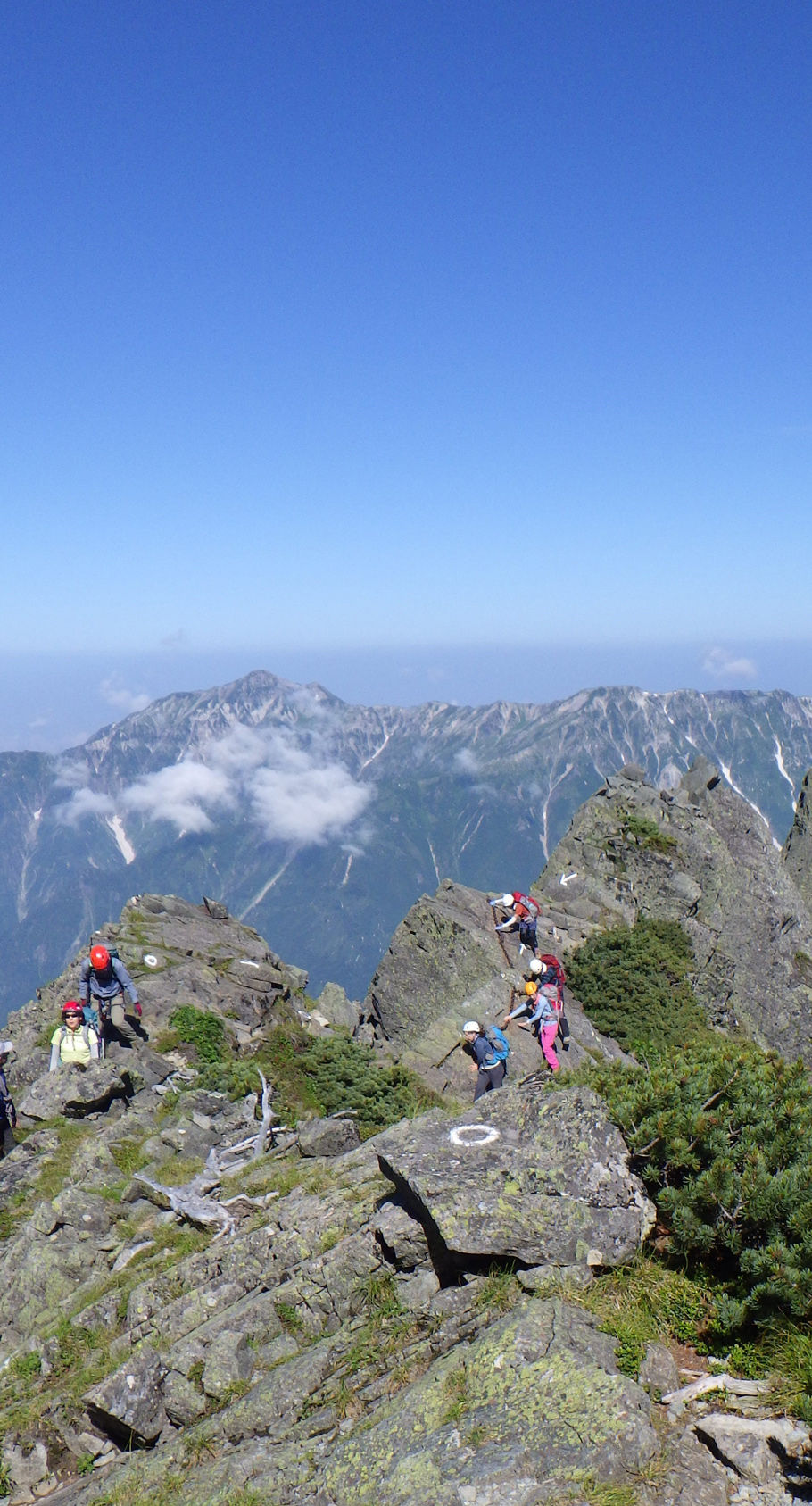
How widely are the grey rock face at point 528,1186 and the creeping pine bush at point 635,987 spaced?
1951 cm

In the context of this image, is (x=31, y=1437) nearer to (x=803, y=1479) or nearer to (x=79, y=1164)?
(x=79, y=1164)

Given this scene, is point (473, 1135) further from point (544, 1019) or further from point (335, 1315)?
point (544, 1019)

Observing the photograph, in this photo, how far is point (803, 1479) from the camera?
7180 mm

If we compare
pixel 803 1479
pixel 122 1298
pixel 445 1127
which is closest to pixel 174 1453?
pixel 122 1298

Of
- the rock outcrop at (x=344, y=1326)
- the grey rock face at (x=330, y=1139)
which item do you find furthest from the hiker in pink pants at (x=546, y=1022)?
the rock outcrop at (x=344, y=1326)

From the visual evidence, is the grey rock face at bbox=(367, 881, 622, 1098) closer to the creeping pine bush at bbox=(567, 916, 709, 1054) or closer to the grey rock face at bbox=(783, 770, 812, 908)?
the creeping pine bush at bbox=(567, 916, 709, 1054)

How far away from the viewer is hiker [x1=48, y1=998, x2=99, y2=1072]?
2072 centimetres

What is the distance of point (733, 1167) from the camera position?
986cm

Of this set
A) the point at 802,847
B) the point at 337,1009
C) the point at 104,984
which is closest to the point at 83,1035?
the point at 104,984

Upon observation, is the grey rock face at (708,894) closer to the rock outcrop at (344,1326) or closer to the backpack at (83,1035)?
the backpack at (83,1035)

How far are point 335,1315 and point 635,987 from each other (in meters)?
24.6

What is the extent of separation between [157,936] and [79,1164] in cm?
1794

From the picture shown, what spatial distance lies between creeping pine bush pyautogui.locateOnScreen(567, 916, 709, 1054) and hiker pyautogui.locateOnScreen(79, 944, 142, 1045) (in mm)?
16557

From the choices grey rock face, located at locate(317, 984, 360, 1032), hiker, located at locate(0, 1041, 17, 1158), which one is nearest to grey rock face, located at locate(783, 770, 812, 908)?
grey rock face, located at locate(317, 984, 360, 1032)
